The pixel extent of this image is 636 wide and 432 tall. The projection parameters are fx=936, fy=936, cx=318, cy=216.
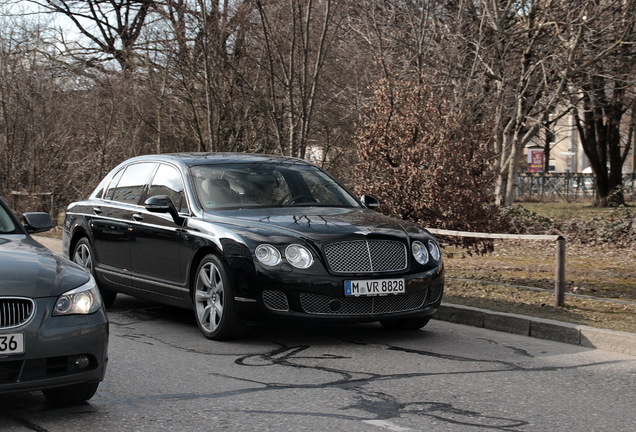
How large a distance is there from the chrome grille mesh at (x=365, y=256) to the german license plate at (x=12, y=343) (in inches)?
125

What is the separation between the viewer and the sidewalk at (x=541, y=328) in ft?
26.4

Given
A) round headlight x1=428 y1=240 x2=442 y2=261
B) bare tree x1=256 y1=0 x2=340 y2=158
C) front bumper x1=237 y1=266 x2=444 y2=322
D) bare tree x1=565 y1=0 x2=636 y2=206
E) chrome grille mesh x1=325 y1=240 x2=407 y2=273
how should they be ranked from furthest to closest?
bare tree x1=565 y1=0 x2=636 y2=206
bare tree x1=256 y1=0 x2=340 y2=158
round headlight x1=428 y1=240 x2=442 y2=261
chrome grille mesh x1=325 y1=240 x2=407 y2=273
front bumper x1=237 y1=266 x2=444 y2=322

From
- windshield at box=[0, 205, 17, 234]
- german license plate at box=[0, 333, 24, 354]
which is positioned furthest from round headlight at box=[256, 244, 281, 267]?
german license plate at box=[0, 333, 24, 354]

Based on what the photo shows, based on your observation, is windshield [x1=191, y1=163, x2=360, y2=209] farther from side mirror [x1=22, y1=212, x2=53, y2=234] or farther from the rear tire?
side mirror [x1=22, y1=212, x2=53, y2=234]

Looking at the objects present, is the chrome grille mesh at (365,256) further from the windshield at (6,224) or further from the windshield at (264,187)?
the windshield at (6,224)

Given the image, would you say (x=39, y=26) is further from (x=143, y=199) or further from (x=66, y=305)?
(x=66, y=305)

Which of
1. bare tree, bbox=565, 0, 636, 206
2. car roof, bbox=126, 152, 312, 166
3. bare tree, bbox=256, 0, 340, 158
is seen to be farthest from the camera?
bare tree, bbox=565, 0, 636, 206

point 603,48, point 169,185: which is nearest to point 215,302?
point 169,185

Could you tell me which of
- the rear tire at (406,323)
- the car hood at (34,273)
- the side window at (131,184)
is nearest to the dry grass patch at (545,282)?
the rear tire at (406,323)

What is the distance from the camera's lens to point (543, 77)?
19.9m

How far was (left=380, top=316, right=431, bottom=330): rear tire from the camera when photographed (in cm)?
869

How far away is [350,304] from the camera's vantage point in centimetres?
776

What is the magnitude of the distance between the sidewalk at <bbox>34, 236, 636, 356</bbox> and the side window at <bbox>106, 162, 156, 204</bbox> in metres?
3.37

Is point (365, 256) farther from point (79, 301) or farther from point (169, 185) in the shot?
point (79, 301)
